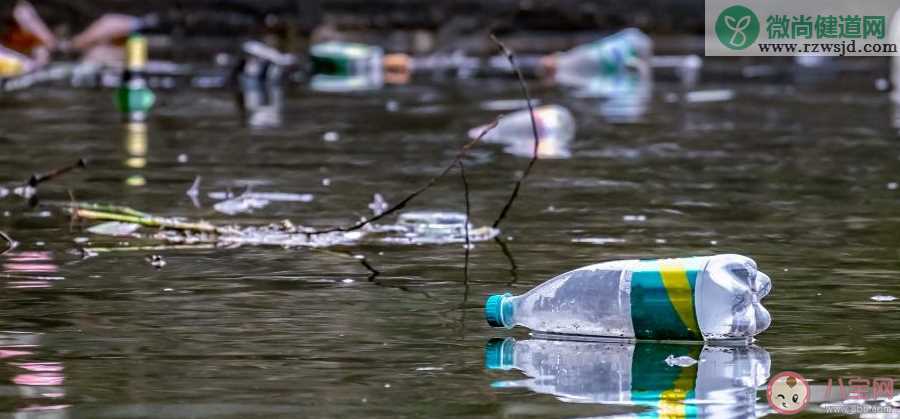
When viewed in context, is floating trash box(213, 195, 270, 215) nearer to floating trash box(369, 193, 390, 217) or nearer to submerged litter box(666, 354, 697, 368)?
floating trash box(369, 193, 390, 217)

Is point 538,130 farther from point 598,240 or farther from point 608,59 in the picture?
point 608,59

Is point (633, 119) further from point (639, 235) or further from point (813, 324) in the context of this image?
point (813, 324)

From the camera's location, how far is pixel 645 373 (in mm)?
4574

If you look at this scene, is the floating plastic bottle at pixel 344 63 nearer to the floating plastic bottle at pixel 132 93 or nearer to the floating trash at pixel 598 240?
the floating plastic bottle at pixel 132 93

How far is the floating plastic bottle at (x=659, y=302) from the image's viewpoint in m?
4.85

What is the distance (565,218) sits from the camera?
25.7 feet

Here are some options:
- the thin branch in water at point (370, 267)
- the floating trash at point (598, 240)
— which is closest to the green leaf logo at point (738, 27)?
the floating trash at point (598, 240)

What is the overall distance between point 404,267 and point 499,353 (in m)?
1.62

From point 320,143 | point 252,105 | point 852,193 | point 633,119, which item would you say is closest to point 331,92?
point 252,105

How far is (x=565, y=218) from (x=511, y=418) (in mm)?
3831

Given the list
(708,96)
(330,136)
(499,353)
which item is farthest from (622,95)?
(499,353)

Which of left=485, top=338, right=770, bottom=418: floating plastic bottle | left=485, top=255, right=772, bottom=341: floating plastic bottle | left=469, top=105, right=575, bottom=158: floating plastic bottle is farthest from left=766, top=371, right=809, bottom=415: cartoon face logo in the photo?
left=469, top=105, right=575, bottom=158: floating plastic bottle

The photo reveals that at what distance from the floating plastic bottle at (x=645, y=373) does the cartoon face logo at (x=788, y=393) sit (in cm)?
4

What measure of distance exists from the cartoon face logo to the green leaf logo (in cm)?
1738
